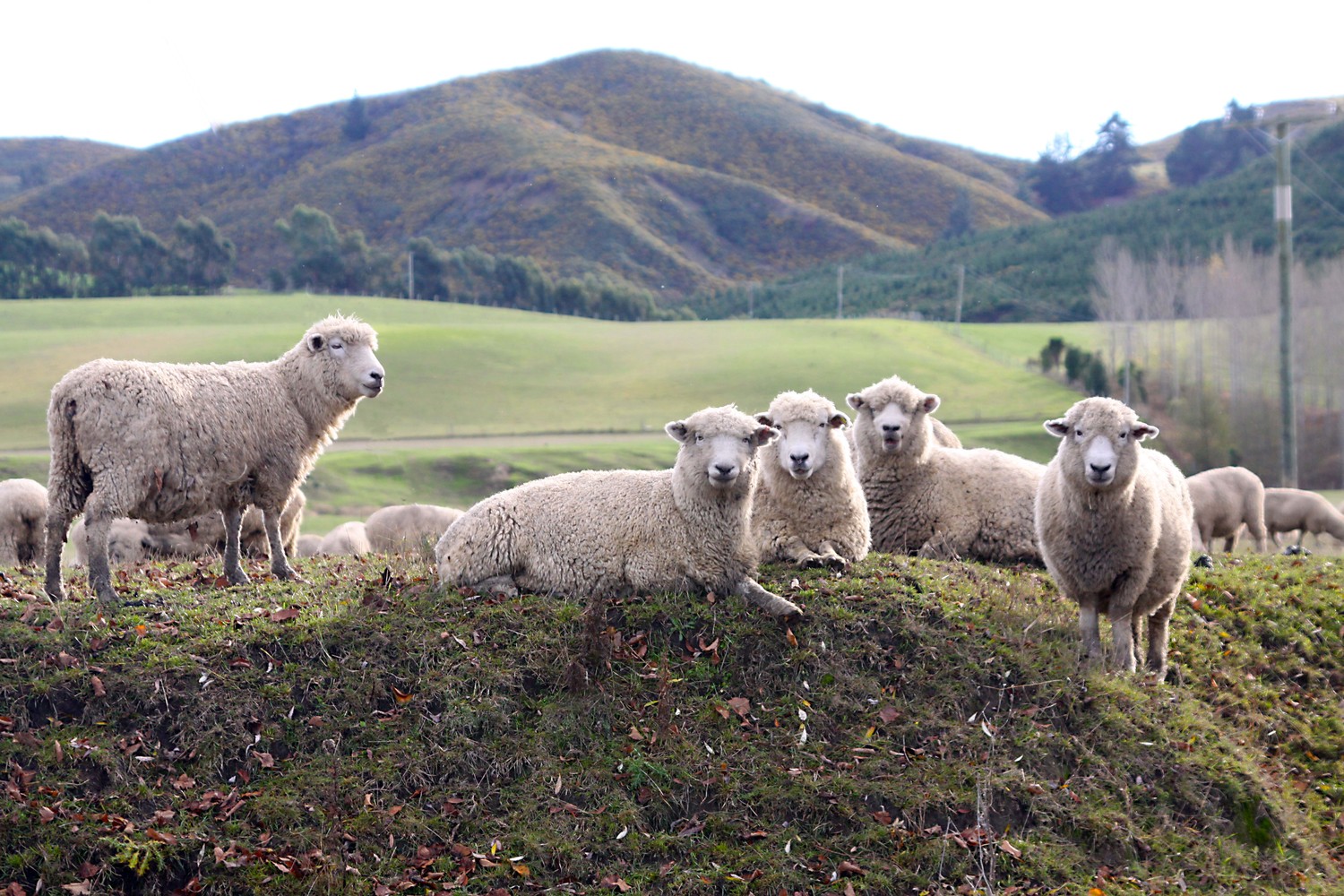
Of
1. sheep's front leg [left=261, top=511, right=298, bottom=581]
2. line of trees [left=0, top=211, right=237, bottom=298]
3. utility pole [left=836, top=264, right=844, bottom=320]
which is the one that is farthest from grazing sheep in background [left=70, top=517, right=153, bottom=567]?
line of trees [left=0, top=211, right=237, bottom=298]

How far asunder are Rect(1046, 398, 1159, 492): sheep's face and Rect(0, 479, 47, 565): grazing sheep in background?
11.3 m

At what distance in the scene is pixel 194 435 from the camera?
978 centimetres

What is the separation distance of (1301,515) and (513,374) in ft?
156

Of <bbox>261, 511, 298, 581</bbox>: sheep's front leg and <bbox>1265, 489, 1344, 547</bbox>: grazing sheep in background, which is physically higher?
<bbox>261, 511, 298, 581</bbox>: sheep's front leg

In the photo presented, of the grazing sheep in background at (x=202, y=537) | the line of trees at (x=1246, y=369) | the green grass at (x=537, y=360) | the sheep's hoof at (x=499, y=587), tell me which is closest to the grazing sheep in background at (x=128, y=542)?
the grazing sheep in background at (x=202, y=537)

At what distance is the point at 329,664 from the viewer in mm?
8445

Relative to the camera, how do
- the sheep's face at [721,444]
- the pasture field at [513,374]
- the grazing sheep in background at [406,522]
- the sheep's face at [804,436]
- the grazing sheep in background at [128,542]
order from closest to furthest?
the sheep's face at [721,444] < the sheep's face at [804,436] < the grazing sheep in background at [128,542] < the grazing sheep in background at [406,522] < the pasture field at [513,374]

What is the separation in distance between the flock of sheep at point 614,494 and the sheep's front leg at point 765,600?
0.05 feet

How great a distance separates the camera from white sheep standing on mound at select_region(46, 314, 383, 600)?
9328mm

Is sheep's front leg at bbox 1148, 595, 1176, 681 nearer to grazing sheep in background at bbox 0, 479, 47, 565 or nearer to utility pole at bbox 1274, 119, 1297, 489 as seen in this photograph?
grazing sheep in background at bbox 0, 479, 47, 565

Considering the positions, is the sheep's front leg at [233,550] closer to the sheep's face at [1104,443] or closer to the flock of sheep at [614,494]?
the flock of sheep at [614,494]

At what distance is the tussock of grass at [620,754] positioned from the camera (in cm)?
725

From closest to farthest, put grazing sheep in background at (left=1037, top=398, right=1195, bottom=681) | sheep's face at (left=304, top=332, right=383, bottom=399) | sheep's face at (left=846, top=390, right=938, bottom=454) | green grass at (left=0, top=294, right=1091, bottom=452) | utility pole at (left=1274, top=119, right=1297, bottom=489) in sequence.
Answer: grazing sheep in background at (left=1037, top=398, right=1195, bottom=681) < sheep's face at (left=304, top=332, right=383, bottom=399) < sheep's face at (left=846, top=390, right=938, bottom=454) < utility pole at (left=1274, top=119, right=1297, bottom=489) < green grass at (left=0, top=294, right=1091, bottom=452)

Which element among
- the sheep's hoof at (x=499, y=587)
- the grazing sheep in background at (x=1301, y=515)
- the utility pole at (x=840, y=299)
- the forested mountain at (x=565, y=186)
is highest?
the forested mountain at (x=565, y=186)
